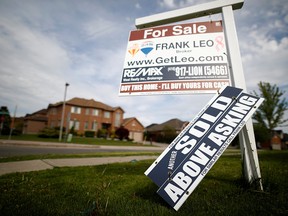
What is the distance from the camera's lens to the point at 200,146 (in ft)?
6.72

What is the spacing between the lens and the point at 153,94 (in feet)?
10.7

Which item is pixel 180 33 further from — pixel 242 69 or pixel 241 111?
pixel 241 111

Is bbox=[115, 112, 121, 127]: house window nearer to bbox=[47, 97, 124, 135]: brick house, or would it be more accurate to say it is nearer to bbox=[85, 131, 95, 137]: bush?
bbox=[47, 97, 124, 135]: brick house

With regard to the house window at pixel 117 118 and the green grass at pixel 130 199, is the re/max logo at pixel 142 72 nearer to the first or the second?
the green grass at pixel 130 199

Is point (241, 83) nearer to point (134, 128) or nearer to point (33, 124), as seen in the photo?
point (134, 128)

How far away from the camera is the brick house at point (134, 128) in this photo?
45.9m

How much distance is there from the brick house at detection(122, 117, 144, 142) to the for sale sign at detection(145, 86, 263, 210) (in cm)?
4371

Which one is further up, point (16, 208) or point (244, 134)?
point (244, 134)

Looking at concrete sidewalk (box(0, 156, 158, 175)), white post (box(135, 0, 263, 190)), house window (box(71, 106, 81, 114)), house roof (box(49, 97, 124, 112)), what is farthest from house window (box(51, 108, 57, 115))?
white post (box(135, 0, 263, 190))

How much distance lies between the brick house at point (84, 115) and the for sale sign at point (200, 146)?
37.6 m

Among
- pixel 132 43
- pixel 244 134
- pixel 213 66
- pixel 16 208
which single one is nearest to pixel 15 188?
pixel 16 208

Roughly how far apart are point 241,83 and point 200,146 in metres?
1.62

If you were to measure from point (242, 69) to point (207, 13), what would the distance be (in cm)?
157

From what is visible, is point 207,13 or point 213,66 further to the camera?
point 207,13
